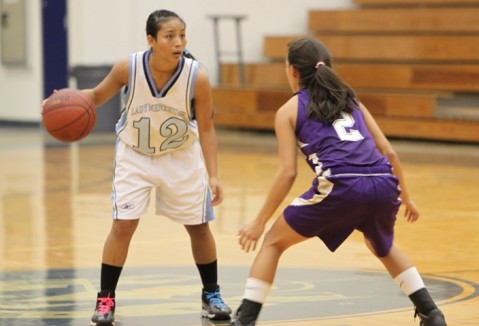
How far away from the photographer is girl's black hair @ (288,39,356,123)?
447cm

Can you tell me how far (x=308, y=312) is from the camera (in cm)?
503

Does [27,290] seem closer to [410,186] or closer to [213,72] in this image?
[410,186]

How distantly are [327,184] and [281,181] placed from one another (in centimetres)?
19

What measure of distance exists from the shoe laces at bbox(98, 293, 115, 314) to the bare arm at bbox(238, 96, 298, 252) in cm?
84

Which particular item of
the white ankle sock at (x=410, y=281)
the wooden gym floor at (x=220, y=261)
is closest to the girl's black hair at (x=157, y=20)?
the wooden gym floor at (x=220, y=261)

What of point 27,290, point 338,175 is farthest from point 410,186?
point 338,175

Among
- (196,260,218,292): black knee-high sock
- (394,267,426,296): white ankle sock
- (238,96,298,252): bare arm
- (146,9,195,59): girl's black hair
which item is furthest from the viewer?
(196,260,218,292): black knee-high sock

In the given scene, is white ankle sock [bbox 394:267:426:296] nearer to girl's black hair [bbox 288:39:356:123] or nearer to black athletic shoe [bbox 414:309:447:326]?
black athletic shoe [bbox 414:309:447:326]

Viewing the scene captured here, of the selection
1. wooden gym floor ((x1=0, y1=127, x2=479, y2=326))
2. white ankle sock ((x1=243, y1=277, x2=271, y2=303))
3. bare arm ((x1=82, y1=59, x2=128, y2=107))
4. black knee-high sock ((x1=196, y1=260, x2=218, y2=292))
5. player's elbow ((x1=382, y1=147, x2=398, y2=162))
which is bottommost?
wooden gym floor ((x1=0, y1=127, x2=479, y2=326))

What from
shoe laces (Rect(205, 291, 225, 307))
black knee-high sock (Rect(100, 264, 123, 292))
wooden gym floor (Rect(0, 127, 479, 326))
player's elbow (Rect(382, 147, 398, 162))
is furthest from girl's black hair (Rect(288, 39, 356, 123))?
black knee-high sock (Rect(100, 264, 123, 292))

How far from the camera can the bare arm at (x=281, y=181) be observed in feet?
14.0

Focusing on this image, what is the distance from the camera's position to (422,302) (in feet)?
14.7

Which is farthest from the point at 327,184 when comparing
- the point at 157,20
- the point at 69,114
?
the point at 69,114

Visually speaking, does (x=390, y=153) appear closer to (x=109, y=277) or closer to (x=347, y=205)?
Result: (x=347, y=205)
